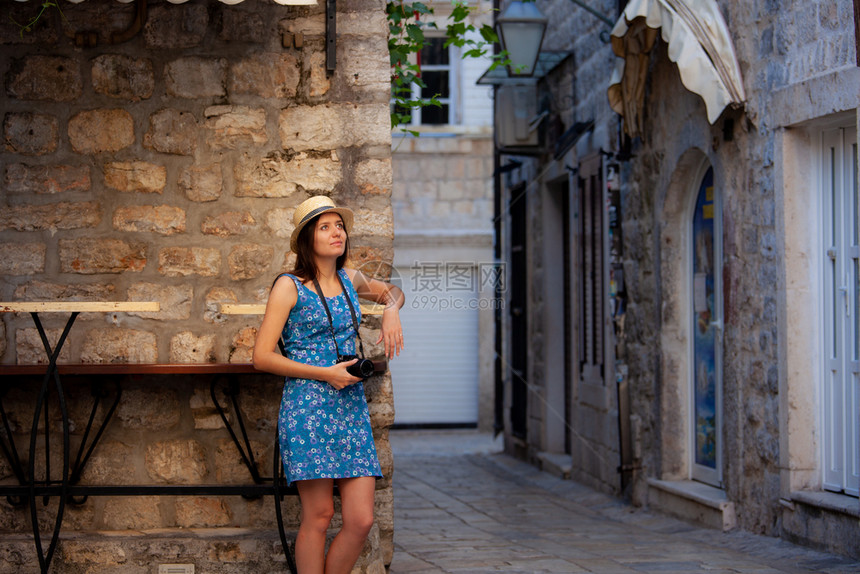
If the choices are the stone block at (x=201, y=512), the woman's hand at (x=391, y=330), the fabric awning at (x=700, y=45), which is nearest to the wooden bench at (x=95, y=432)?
the stone block at (x=201, y=512)

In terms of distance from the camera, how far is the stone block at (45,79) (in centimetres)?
471

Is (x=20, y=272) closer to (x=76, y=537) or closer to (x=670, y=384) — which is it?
(x=76, y=537)

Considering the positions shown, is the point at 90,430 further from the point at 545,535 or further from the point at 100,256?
the point at 545,535

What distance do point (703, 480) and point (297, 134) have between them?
4.11 m

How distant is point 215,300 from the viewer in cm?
473

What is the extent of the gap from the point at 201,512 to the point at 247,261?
→ 1105mm

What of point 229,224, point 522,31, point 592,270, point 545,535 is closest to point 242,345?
point 229,224

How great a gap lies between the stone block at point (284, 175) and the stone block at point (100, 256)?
20.3 inches

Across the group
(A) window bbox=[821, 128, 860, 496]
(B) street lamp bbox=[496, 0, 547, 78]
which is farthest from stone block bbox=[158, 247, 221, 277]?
(B) street lamp bbox=[496, 0, 547, 78]

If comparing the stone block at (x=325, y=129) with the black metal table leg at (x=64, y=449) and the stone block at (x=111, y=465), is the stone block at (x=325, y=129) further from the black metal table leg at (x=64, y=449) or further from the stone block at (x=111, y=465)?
the stone block at (x=111, y=465)

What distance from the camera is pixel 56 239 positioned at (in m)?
4.68

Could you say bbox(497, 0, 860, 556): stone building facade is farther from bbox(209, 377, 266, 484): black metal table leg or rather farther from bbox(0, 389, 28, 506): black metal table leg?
bbox(0, 389, 28, 506): black metal table leg

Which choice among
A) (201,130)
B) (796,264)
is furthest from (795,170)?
(201,130)

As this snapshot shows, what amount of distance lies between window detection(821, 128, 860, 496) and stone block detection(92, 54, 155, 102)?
3.54 m
